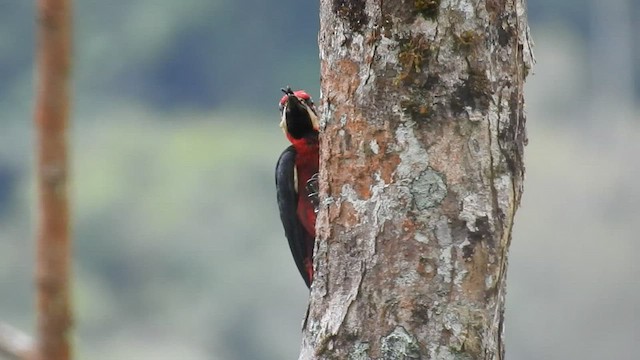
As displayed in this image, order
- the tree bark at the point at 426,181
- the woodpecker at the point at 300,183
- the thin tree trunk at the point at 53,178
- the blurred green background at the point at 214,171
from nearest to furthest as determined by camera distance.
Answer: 1. the thin tree trunk at the point at 53,178
2. the tree bark at the point at 426,181
3. the woodpecker at the point at 300,183
4. the blurred green background at the point at 214,171

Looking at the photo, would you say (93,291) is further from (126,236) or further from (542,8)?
(542,8)

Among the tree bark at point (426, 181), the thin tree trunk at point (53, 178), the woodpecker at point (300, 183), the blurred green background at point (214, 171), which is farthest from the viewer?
the blurred green background at point (214, 171)

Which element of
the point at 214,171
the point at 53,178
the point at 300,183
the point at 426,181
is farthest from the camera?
the point at 214,171

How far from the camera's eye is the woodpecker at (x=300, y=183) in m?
3.84

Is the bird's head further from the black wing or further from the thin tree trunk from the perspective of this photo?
the thin tree trunk

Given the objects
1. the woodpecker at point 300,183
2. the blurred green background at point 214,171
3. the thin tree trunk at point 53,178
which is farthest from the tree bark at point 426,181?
the blurred green background at point 214,171

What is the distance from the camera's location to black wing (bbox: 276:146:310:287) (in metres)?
3.84

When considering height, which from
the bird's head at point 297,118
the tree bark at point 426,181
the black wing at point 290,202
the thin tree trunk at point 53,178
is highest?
the bird's head at point 297,118

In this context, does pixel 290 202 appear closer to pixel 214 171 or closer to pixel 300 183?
pixel 300 183

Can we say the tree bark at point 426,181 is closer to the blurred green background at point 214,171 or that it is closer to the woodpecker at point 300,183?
the woodpecker at point 300,183

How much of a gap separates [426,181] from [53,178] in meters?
1.38

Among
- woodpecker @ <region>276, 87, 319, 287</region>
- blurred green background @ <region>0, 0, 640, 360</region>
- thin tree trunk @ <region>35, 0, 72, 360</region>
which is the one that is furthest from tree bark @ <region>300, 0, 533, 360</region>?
blurred green background @ <region>0, 0, 640, 360</region>

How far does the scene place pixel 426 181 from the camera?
7.21ft


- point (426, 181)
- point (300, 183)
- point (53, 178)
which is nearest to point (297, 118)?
point (300, 183)
